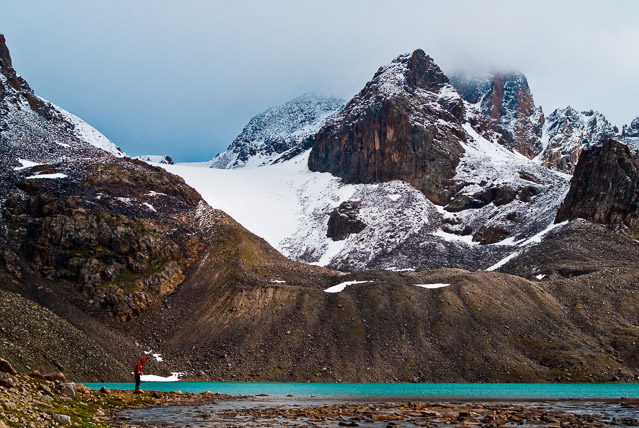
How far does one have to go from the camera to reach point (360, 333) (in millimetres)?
102875

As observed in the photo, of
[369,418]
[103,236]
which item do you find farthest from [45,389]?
[103,236]

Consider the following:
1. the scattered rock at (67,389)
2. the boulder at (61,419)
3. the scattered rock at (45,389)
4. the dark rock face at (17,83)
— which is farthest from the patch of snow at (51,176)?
the boulder at (61,419)

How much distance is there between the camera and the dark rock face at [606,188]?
175 metres

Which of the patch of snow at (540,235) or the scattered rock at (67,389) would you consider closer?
the scattered rock at (67,389)

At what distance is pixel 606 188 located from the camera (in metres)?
181

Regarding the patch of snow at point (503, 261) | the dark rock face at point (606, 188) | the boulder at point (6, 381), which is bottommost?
the boulder at point (6, 381)

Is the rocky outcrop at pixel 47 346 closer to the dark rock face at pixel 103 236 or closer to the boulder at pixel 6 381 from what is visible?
the dark rock face at pixel 103 236

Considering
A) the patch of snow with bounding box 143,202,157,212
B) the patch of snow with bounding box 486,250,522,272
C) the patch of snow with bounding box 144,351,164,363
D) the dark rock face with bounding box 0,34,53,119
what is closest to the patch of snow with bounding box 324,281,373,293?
the patch of snow with bounding box 144,351,164,363

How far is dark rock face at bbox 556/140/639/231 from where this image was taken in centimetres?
17525

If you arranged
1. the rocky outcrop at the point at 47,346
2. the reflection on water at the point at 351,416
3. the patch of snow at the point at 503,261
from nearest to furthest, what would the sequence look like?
the reflection on water at the point at 351,416, the rocky outcrop at the point at 47,346, the patch of snow at the point at 503,261

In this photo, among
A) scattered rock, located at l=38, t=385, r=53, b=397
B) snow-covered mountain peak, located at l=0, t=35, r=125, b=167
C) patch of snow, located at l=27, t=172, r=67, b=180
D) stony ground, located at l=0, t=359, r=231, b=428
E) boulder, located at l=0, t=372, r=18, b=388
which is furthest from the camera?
snow-covered mountain peak, located at l=0, t=35, r=125, b=167

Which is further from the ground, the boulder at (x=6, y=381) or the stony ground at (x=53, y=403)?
the boulder at (x=6, y=381)

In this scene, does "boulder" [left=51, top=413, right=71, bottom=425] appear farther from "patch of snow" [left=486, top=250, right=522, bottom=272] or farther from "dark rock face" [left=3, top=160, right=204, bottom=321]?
"patch of snow" [left=486, top=250, right=522, bottom=272]

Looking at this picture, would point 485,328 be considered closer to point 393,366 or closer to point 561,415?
point 393,366
